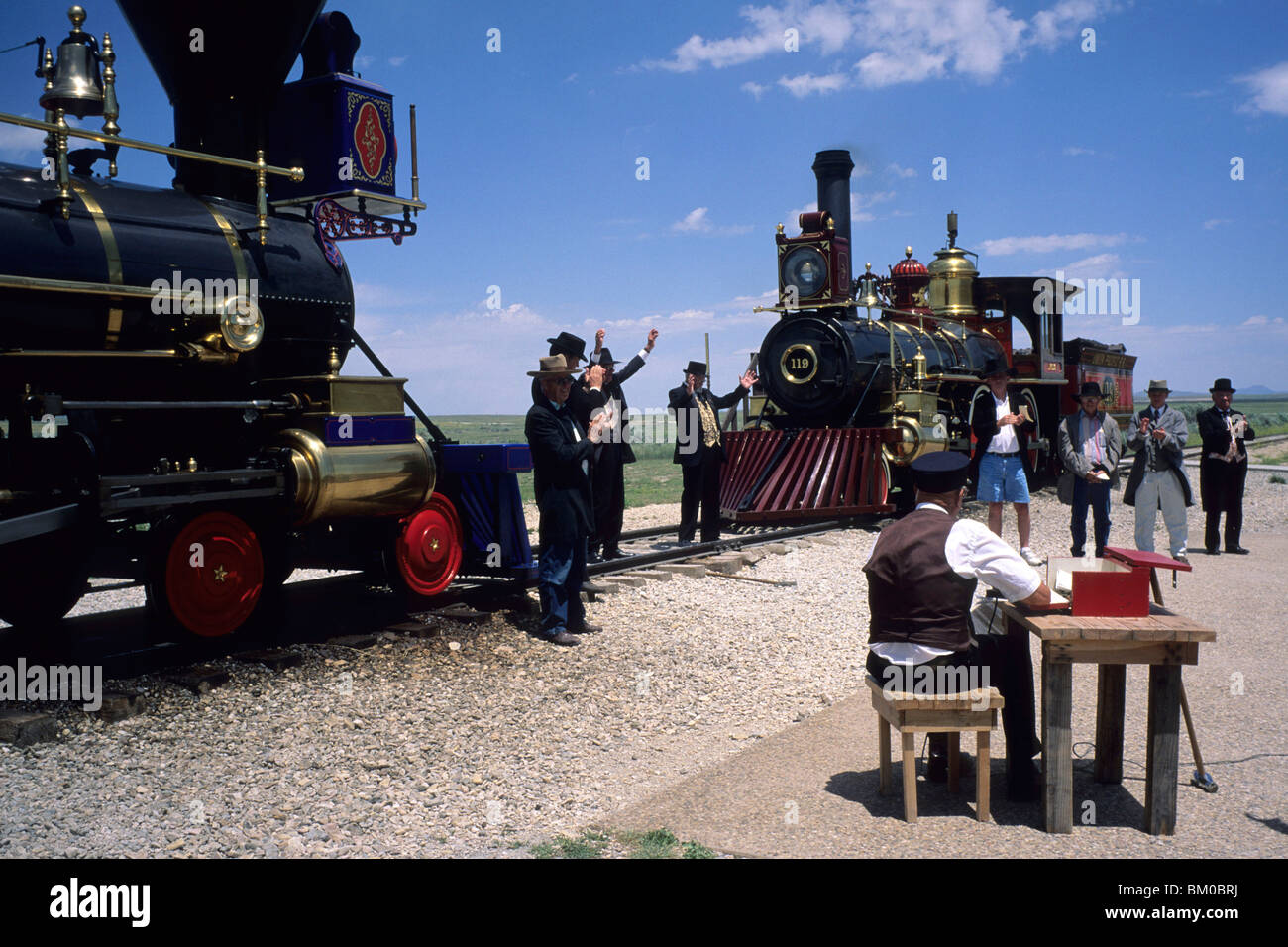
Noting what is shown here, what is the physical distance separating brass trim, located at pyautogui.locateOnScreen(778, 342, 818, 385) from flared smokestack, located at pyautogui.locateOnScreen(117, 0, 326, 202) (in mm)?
8484

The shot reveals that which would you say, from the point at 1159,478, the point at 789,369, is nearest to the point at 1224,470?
the point at 1159,478

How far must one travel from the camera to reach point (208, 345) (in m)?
5.86

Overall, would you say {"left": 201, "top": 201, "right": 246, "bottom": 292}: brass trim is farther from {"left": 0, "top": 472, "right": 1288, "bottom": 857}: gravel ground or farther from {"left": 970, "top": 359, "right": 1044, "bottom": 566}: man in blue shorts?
{"left": 970, "top": 359, "right": 1044, "bottom": 566}: man in blue shorts

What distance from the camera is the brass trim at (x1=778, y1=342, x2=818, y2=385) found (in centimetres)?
1387

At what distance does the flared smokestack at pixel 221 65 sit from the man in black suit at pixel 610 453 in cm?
330

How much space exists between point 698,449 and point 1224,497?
236 inches

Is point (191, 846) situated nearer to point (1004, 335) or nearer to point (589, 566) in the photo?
point (589, 566)

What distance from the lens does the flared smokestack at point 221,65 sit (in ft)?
20.7

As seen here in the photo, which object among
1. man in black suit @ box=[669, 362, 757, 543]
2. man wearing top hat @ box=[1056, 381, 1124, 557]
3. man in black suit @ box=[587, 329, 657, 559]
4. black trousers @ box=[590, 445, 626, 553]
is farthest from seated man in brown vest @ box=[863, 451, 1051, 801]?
man in black suit @ box=[669, 362, 757, 543]

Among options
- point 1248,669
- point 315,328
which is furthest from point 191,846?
point 1248,669

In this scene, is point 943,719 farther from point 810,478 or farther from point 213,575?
point 810,478
